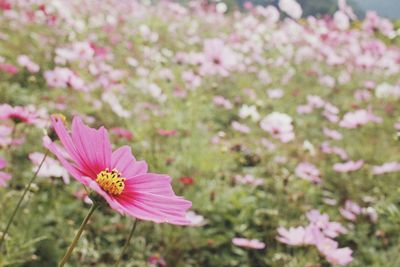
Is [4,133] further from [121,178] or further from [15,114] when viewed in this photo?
[121,178]

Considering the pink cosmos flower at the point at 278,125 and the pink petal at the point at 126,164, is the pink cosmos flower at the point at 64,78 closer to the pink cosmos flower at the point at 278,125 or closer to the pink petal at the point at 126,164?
the pink cosmos flower at the point at 278,125

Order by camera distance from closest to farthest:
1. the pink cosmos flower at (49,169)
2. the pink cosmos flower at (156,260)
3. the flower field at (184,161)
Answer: the flower field at (184,161), the pink cosmos flower at (49,169), the pink cosmos flower at (156,260)

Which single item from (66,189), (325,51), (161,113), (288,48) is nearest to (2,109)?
(66,189)

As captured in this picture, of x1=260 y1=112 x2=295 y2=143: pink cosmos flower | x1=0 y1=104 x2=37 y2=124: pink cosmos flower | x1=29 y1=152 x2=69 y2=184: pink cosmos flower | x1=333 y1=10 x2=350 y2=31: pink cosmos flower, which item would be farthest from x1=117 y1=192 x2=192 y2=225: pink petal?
x1=333 y1=10 x2=350 y2=31: pink cosmos flower

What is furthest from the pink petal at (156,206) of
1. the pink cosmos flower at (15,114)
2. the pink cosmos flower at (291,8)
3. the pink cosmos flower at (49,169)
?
the pink cosmos flower at (291,8)

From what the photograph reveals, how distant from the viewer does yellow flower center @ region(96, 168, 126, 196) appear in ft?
2.00

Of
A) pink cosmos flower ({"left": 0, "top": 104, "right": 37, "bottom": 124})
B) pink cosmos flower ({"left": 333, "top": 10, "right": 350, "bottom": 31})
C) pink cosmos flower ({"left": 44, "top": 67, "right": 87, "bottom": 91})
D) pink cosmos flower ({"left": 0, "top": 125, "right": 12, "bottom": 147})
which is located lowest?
pink cosmos flower ({"left": 0, "top": 104, "right": 37, "bottom": 124})

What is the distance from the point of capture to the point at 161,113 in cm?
243

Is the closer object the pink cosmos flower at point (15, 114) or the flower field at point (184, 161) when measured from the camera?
the flower field at point (184, 161)

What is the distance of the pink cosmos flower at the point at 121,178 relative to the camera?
571 millimetres

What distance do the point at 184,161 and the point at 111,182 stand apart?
4.89 feet

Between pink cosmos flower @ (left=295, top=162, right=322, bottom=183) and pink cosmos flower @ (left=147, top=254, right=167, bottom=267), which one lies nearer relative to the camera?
pink cosmos flower @ (left=147, top=254, right=167, bottom=267)

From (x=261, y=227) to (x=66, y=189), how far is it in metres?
0.73

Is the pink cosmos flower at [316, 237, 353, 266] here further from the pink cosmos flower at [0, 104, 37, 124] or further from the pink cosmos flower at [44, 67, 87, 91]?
the pink cosmos flower at [44, 67, 87, 91]
